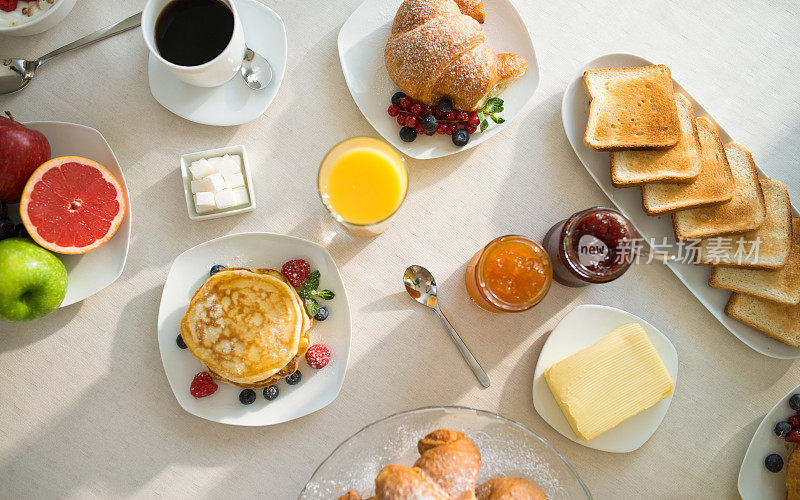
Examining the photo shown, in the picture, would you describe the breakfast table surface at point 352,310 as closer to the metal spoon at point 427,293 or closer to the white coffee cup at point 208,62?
the metal spoon at point 427,293

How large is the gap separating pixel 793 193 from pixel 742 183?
242 millimetres

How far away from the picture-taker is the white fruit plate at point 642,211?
5.53 ft

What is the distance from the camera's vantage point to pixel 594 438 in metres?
1.61

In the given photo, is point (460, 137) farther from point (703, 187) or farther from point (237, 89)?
point (703, 187)

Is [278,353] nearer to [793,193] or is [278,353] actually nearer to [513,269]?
[513,269]

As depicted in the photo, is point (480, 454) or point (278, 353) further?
point (278, 353)

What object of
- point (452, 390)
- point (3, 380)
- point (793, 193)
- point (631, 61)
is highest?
point (631, 61)

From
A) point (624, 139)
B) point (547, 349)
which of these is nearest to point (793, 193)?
point (624, 139)

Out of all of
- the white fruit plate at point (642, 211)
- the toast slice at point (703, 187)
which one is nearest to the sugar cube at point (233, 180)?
Answer: the white fruit plate at point (642, 211)

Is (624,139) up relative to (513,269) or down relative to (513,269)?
up

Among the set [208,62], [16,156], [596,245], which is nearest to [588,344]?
[596,245]

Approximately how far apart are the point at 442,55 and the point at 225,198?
798 mm

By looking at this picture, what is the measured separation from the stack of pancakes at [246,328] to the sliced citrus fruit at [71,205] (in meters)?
0.37

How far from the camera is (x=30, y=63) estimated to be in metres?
1.66
